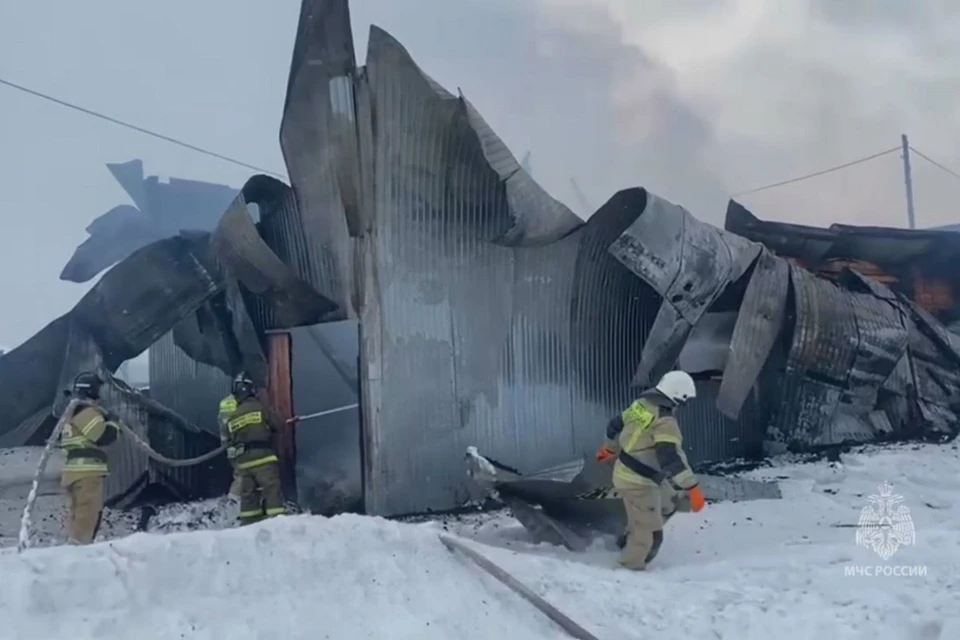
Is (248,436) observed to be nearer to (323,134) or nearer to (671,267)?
(323,134)

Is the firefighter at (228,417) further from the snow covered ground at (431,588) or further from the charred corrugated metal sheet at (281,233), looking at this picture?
the snow covered ground at (431,588)

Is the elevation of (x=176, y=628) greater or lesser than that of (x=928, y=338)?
lesser

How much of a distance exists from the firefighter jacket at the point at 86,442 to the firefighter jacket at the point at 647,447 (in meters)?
4.30

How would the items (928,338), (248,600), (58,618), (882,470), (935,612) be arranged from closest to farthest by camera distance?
(58,618) → (248,600) → (935,612) → (882,470) → (928,338)

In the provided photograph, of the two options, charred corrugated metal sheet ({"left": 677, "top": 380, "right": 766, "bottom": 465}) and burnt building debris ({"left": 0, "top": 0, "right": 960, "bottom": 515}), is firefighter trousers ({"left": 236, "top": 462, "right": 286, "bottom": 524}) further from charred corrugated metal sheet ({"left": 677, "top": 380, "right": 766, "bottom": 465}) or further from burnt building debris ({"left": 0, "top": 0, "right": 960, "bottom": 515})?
charred corrugated metal sheet ({"left": 677, "top": 380, "right": 766, "bottom": 465})

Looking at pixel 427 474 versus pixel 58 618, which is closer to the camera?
pixel 58 618

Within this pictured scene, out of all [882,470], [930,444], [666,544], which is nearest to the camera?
[666,544]

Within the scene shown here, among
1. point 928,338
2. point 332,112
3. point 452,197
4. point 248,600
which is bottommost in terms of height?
point 248,600

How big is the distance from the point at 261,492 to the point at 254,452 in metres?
0.42

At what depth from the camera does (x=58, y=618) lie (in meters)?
3.61

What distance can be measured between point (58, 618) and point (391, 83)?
5214 millimetres

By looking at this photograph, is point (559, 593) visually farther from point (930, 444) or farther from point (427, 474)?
point (930, 444)

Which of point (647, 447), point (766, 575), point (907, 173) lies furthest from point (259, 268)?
point (907, 173)

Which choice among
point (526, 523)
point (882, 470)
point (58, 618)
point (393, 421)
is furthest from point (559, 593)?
point (882, 470)
